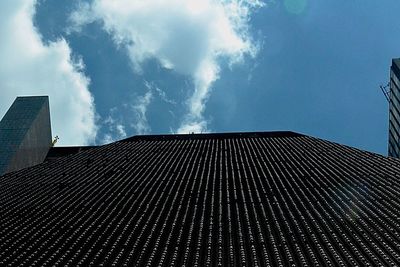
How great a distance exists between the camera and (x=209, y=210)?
1486cm

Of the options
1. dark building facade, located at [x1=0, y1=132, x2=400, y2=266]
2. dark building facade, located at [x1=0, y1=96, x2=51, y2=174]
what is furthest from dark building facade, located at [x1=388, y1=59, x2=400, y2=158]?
dark building facade, located at [x1=0, y1=96, x2=51, y2=174]

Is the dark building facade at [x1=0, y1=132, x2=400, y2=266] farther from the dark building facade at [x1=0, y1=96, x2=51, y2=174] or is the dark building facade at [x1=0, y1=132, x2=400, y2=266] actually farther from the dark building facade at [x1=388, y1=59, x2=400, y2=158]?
the dark building facade at [x1=388, y1=59, x2=400, y2=158]

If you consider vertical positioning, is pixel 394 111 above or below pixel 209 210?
above

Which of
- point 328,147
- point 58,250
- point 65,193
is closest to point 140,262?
point 58,250

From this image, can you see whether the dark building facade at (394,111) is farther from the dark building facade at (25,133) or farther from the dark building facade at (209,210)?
the dark building facade at (25,133)

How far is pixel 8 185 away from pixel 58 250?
413 inches

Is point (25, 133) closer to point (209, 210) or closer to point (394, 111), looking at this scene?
point (394, 111)

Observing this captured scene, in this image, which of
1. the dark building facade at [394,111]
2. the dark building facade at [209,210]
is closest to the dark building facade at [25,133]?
the dark building facade at [209,210]

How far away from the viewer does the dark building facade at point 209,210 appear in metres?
11.3

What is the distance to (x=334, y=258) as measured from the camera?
34.6ft

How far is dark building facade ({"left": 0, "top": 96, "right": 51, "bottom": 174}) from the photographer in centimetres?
4779

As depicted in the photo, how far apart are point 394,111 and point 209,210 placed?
4080 centimetres

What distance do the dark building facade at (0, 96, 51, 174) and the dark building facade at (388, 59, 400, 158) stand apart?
33919 millimetres

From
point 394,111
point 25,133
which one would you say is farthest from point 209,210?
point 394,111
